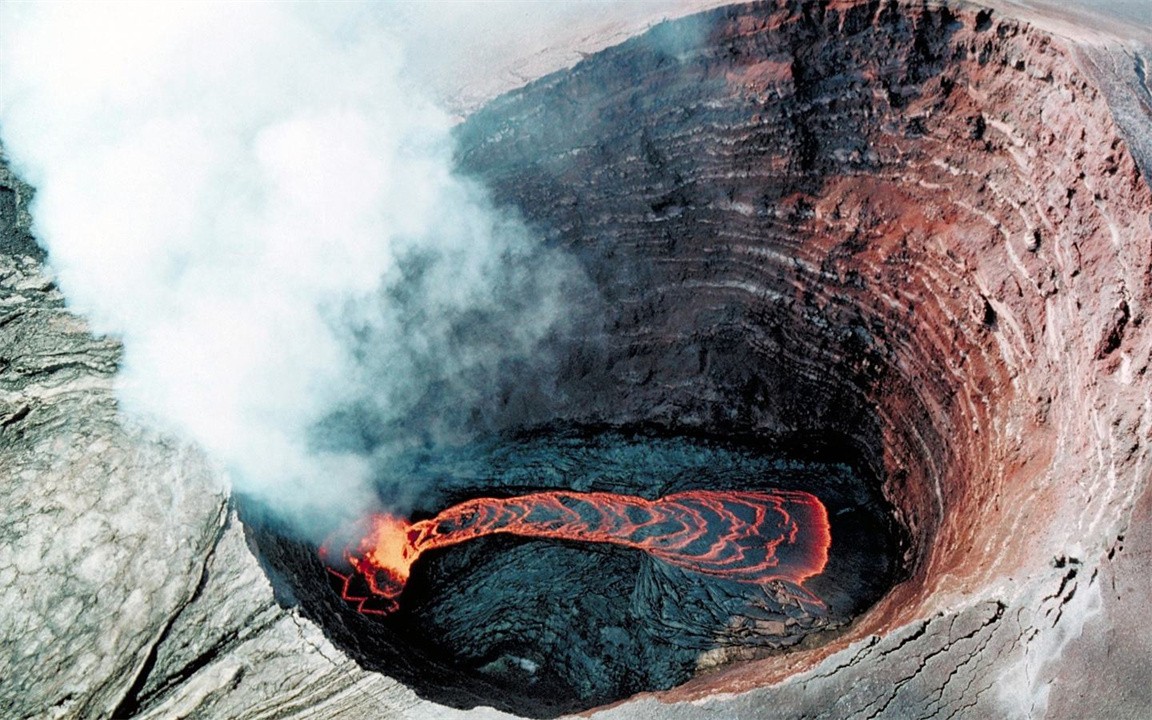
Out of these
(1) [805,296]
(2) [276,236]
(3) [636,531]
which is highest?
(1) [805,296]

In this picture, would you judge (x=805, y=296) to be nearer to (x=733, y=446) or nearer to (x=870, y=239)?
(x=870, y=239)

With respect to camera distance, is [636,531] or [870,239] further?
[636,531]

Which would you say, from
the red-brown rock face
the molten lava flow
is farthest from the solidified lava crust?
the molten lava flow

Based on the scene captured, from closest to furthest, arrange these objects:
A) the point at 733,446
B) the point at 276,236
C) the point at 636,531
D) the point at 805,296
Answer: the point at 276,236 → the point at 636,531 → the point at 805,296 → the point at 733,446

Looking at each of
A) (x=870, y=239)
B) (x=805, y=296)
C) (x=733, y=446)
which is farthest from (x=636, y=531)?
(x=870, y=239)

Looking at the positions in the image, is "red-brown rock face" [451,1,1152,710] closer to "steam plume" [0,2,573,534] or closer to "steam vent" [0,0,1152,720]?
"steam vent" [0,0,1152,720]

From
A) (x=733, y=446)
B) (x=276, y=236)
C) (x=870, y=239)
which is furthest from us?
(x=733, y=446)

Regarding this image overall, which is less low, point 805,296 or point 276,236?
point 805,296
